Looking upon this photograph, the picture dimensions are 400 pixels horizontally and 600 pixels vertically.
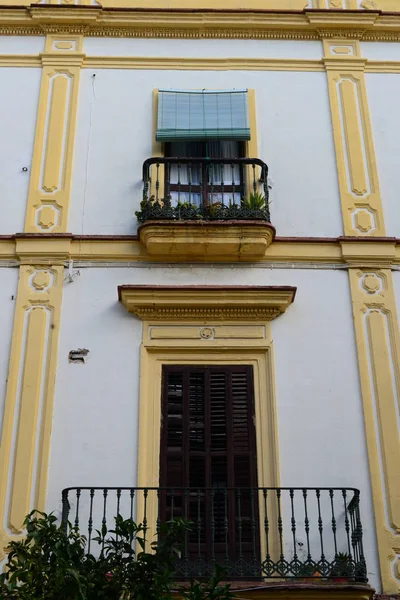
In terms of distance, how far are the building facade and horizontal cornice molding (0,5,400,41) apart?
0.03 m

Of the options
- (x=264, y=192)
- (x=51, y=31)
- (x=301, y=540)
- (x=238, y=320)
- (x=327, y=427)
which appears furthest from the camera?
(x=51, y=31)

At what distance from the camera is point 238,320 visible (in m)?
9.88

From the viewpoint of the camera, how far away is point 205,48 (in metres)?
12.0

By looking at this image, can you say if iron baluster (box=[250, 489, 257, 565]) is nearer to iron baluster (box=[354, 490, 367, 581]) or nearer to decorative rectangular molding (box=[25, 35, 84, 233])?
iron baluster (box=[354, 490, 367, 581])

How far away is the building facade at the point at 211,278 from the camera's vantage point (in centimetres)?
879

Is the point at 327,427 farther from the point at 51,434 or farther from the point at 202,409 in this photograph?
the point at 51,434

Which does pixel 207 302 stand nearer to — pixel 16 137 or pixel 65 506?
pixel 65 506

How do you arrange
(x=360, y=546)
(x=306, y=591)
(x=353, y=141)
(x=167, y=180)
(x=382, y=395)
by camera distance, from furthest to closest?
1. (x=353, y=141)
2. (x=167, y=180)
3. (x=382, y=395)
4. (x=360, y=546)
5. (x=306, y=591)

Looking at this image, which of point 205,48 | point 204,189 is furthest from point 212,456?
point 205,48

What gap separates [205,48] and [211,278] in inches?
154

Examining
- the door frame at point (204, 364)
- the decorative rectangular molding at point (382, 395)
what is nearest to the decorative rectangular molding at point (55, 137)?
the door frame at point (204, 364)

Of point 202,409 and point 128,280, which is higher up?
point 128,280

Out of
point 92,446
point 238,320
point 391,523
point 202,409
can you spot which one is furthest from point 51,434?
point 391,523

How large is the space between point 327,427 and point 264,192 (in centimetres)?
320
